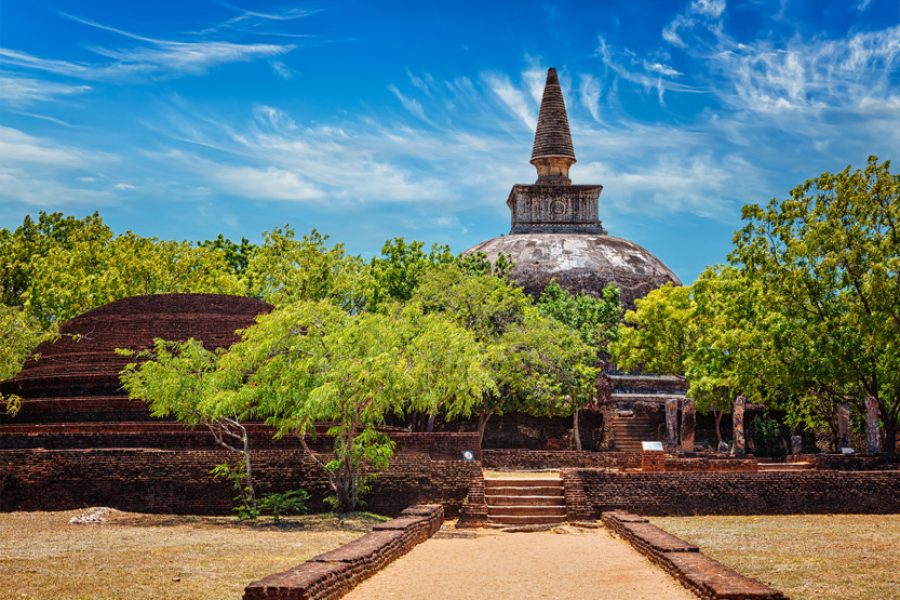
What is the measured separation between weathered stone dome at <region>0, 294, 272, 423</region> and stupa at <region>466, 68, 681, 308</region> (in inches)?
887

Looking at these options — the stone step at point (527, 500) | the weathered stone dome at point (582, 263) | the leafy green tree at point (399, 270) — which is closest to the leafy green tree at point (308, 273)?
the leafy green tree at point (399, 270)

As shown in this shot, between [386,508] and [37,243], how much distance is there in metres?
28.6

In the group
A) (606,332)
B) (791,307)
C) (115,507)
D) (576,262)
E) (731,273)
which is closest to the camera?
(115,507)

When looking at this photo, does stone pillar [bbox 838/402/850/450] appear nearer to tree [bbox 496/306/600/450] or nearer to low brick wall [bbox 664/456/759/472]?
low brick wall [bbox 664/456/759/472]

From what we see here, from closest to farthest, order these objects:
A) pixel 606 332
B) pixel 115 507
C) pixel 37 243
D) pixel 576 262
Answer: pixel 115 507, pixel 606 332, pixel 37 243, pixel 576 262

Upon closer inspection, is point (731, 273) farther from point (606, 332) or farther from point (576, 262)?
point (576, 262)

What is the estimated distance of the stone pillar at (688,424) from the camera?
1423 inches

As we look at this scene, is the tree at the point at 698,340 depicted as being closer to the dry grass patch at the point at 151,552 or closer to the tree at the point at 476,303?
the tree at the point at 476,303

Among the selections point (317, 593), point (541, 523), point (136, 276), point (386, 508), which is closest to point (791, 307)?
point (541, 523)

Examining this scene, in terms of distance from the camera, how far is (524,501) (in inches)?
773

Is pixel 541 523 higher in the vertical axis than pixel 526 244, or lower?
lower

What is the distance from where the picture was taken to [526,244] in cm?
5156

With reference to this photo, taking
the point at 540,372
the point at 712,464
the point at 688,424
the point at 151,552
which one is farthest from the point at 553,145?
the point at 151,552

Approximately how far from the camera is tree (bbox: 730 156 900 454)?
23.1 m
